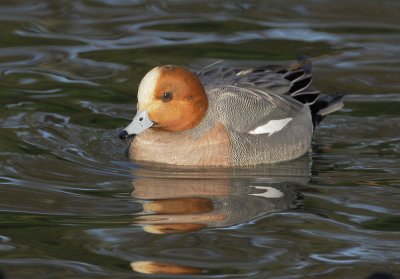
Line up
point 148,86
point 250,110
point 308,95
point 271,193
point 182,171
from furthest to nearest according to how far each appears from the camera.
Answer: point 308,95 < point 250,110 < point 182,171 < point 148,86 < point 271,193

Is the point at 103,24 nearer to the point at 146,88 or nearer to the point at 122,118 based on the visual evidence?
the point at 122,118

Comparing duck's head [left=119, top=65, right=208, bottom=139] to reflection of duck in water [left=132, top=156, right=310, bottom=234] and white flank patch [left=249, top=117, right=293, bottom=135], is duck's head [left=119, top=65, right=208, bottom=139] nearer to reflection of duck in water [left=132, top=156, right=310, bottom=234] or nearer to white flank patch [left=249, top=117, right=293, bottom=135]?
reflection of duck in water [left=132, top=156, right=310, bottom=234]

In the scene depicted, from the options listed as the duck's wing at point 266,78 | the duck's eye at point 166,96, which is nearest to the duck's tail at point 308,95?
the duck's wing at point 266,78

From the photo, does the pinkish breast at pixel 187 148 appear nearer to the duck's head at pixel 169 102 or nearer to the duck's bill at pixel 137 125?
the duck's head at pixel 169 102

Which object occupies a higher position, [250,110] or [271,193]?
[250,110]

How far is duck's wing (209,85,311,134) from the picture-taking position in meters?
8.40

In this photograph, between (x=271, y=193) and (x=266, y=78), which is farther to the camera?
(x=266, y=78)

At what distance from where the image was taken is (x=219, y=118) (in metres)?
8.35

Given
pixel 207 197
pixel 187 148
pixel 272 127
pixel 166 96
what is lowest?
pixel 207 197

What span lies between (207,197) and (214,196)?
0.06 meters

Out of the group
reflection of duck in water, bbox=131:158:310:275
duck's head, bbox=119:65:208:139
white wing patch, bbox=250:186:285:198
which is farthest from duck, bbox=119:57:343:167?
white wing patch, bbox=250:186:285:198

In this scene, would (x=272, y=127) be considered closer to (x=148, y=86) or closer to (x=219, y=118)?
(x=219, y=118)

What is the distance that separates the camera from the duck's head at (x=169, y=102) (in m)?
7.93

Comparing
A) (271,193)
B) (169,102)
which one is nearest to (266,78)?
(169,102)
